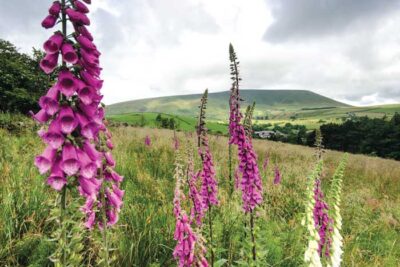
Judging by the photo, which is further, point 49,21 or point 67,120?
point 49,21

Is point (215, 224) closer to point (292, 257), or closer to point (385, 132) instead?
point (292, 257)

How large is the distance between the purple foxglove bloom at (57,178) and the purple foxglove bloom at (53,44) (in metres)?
0.64

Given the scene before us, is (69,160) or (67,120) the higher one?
(67,120)

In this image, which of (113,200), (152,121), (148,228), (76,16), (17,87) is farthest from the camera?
(152,121)

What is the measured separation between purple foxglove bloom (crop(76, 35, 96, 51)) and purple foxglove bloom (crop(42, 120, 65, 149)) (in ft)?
1.50

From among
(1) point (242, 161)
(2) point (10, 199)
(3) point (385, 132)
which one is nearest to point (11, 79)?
(2) point (10, 199)

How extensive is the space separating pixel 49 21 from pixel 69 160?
0.82 metres

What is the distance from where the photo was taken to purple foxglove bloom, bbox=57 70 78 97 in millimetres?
1693

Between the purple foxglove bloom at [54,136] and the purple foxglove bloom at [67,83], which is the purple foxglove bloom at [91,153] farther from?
Result: the purple foxglove bloom at [67,83]

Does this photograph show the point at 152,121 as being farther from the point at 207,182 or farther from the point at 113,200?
the point at 113,200

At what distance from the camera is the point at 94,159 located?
1831 mm

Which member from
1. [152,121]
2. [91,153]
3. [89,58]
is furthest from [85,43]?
[152,121]

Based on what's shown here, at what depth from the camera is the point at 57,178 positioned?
1.70 m

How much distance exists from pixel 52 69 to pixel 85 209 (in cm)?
116
